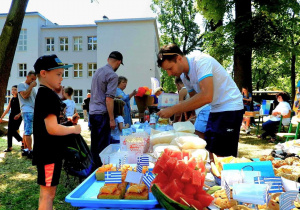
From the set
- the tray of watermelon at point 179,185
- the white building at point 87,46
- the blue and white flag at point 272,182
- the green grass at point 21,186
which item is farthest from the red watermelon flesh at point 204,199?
the white building at point 87,46

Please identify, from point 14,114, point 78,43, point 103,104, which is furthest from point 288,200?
point 78,43

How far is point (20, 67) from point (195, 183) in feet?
99.7

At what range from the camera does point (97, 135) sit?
3684 millimetres

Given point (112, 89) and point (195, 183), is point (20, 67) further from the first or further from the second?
point (195, 183)

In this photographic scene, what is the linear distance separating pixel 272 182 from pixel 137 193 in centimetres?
64

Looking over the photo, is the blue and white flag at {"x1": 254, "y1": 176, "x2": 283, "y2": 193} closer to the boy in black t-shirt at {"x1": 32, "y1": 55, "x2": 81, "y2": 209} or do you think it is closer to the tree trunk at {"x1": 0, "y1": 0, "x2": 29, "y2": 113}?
the boy in black t-shirt at {"x1": 32, "y1": 55, "x2": 81, "y2": 209}

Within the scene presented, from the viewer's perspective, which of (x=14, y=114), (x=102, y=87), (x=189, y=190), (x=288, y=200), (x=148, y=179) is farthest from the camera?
(x=14, y=114)

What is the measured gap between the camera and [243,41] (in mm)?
9836

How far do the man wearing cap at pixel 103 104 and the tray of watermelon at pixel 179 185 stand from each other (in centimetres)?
241

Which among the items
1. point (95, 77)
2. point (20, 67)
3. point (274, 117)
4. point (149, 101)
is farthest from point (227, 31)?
point (20, 67)

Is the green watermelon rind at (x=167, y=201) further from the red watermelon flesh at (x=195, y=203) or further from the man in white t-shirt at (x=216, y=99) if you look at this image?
the man in white t-shirt at (x=216, y=99)

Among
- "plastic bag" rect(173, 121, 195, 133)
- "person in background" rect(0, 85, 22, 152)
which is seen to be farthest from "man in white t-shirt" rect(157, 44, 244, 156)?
"person in background" rect(0, 85, 22, 152)

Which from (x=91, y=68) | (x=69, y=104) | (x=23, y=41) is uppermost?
(x=23, y=41)

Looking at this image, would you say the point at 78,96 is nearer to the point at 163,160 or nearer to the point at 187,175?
the point at 163,160
